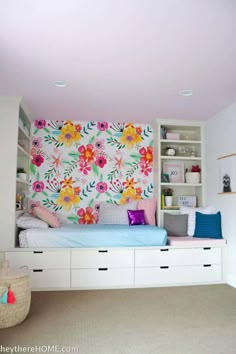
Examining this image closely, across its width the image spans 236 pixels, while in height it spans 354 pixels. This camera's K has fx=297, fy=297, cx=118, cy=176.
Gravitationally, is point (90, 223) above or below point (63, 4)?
below

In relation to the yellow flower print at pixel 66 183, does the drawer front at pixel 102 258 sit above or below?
below

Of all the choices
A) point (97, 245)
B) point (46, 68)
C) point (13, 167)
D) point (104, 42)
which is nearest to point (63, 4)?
point (104, 42)

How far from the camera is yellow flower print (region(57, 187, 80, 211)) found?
172 inches

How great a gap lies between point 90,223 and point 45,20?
301 centimetres

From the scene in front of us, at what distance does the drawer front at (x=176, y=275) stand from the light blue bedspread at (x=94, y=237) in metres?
0.31

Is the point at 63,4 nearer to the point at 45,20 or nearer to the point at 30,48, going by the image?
the point at 45,20

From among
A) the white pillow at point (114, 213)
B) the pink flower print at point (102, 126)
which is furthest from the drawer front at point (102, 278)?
the pink flower print at point (102, 126)

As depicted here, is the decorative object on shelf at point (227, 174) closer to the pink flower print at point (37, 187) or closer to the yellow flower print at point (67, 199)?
the yellow flower print at point (67, 199)

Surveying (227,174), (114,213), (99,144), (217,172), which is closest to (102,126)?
(99,144)

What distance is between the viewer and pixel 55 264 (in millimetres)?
3354

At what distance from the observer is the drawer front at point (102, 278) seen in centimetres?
338

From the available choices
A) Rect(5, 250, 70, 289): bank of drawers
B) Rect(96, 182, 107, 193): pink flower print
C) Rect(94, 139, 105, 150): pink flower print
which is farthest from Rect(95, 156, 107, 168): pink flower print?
Rect(5, 250, 70, 289): bank of drawers

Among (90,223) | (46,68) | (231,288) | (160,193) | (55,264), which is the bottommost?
(231,288)

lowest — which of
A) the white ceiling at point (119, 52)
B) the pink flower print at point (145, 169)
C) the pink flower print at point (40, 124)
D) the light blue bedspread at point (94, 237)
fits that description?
the light blue bedspread at point (94, 237)
